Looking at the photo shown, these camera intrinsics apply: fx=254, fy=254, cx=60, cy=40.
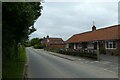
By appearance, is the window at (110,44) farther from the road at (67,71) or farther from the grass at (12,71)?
the grass at (12,71)

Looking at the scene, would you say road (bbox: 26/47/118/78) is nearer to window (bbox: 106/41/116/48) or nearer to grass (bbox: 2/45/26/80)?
grass (bbox: 2/45/26/80)

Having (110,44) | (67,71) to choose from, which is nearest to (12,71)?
(67,71)

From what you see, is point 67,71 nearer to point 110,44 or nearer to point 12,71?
point 12,71

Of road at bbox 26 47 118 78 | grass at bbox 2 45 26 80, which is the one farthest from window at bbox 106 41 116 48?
grass at bbox 2 45 26 80

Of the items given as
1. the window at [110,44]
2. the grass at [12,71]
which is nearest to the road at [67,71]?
the grass at [12,71]

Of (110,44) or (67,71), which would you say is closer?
(67,71)

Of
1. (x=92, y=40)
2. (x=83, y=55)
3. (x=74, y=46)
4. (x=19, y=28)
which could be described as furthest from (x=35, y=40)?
(x=19, y=28)

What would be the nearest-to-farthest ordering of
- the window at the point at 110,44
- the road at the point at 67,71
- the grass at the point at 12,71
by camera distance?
the grass at the point at 12,71
the road at the point at 67,71
the window at the point at 110,44

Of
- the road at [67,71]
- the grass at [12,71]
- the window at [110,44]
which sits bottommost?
the road at [67,71]

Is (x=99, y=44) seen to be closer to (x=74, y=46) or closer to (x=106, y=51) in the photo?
(x=106, y=51)

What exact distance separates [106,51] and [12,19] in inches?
1135

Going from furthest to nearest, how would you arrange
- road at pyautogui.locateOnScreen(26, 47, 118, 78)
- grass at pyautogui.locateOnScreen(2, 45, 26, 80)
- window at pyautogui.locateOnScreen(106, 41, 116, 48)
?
window at pyautogui.locateOnScreen(106, 41, 116, 48)
road at pyautogui.locateOnScreen(26, 47, 118, 78)
grass at pyautogui.locateOnScreen(2, 45, 26, 80)

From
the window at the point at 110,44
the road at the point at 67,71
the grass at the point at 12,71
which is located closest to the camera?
the grass at the point at 12,71

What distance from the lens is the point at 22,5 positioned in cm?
1059
